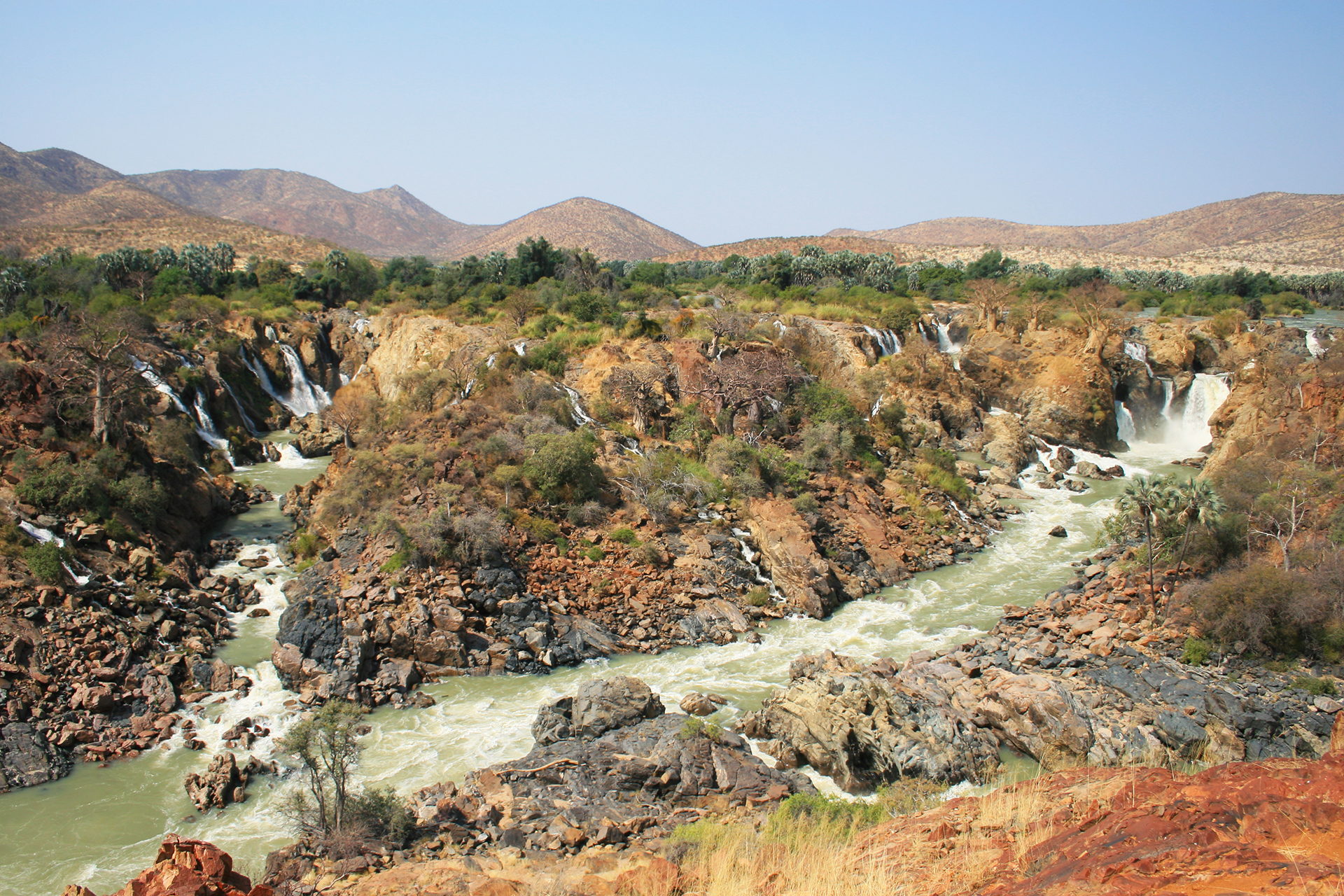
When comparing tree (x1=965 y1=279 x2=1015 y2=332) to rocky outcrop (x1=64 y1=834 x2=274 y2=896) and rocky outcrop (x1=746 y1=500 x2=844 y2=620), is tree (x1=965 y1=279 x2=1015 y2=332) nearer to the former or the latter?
rocky outcrop (x1=746 y1=500 x2=844 y2=620)

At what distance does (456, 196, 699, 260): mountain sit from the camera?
454 feet

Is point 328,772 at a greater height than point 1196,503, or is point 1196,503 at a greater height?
point 1196,503

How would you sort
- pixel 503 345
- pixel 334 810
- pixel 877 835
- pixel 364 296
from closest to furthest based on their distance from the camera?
1. pixel 877 835
2. pixel 334 810
3. pixel 503 345
4. pixel 364 296

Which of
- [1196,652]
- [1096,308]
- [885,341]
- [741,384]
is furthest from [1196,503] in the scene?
[1096,308]

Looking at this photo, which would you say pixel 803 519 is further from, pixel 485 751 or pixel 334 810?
pixel 334 810

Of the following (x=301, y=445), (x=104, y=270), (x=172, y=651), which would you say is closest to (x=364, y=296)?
(x=104, y=270)

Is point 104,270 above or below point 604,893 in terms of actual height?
above

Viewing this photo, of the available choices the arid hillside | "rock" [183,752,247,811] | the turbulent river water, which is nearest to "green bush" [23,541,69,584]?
the turbulent river water

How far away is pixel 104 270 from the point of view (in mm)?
48969

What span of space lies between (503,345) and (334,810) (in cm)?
2567

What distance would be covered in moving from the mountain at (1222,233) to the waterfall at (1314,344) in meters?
65.9

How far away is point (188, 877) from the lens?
24.8ft

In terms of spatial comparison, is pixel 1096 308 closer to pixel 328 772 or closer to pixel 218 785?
pixel 328 772

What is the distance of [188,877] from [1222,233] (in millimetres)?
155105
